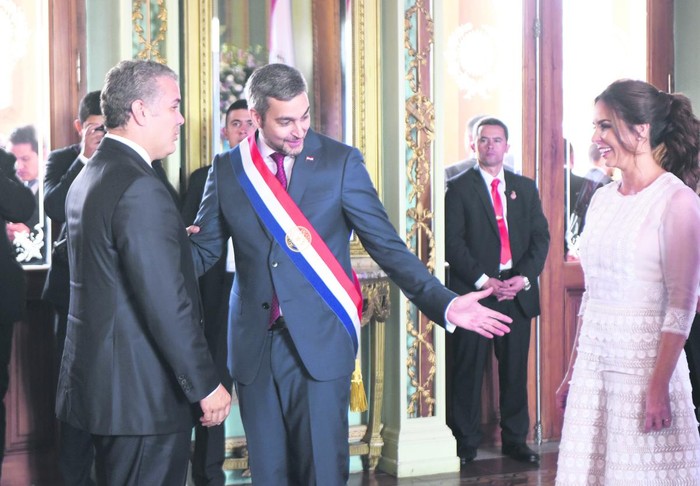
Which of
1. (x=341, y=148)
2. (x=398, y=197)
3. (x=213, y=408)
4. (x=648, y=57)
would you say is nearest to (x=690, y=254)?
(x=341, y=148)

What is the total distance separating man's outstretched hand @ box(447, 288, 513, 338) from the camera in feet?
8.31

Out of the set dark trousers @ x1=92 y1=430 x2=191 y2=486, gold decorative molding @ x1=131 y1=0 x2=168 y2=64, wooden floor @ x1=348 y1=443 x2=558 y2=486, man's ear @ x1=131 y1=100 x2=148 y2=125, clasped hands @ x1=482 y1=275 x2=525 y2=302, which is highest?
gold decorative molding @ x1=131 y1=0 x2=168 y2=64

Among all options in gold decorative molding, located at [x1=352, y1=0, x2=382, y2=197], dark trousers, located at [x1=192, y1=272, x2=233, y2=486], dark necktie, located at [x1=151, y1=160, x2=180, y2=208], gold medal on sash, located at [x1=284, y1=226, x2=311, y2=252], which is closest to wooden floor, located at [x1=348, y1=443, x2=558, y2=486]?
dark trousers, located at [x1=192, y1=272, x2=233, y2=486]

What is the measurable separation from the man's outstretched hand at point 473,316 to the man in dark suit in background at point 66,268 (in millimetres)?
1667

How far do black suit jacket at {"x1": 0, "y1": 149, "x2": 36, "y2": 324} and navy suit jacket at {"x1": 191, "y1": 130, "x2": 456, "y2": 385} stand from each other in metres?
1.08

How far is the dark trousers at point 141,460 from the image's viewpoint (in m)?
2.25

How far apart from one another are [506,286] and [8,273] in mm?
2194

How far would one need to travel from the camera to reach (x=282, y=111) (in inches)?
103

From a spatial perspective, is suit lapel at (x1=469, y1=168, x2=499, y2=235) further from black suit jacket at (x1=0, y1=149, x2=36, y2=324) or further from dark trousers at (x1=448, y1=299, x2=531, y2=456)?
black suit jacket at (x1=0, y1=149, x2=36, y2=324)

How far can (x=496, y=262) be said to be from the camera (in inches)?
185

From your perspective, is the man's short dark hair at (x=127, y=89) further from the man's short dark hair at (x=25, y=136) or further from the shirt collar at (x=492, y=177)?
the shirt collar at (x=492, y=177)

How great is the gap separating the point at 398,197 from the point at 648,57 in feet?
6.72

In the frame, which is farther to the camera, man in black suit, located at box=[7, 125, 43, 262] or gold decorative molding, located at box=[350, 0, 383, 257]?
gold decorative molding, located at box=[350, 0, 383, 257]

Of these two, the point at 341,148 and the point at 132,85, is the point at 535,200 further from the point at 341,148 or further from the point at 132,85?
the point at 132,85
